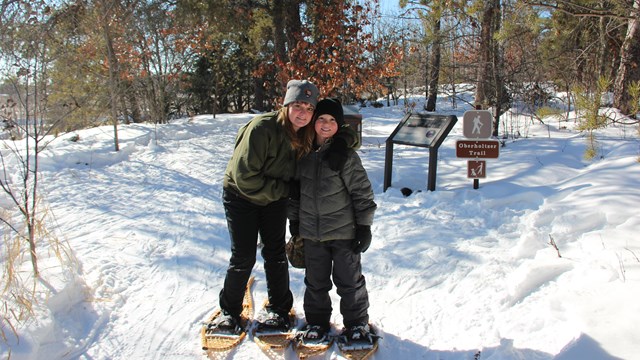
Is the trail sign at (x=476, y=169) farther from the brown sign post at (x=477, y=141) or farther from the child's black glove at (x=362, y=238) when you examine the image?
the child's black glove at (x=362, y=238)

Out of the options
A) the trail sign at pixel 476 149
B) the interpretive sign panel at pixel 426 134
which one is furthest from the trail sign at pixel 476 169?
the interpretive sign panel at pixel 426 134

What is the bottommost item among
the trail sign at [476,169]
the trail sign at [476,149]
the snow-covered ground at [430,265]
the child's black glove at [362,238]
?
the snow-covered ground at [430,265]

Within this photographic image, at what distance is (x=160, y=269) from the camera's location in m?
4.09

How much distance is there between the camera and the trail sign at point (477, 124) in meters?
5.24

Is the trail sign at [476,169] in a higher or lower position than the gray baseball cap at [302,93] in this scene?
lower

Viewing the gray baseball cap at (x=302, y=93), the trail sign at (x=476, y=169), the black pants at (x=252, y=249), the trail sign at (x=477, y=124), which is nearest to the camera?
the gray baseball cap at (x=302, y=93)

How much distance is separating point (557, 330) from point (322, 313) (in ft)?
4.87

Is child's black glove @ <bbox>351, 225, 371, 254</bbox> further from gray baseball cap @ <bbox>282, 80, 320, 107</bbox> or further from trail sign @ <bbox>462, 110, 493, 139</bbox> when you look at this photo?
trail sign @ <bbox>462, 110, 493, 139</bbox>

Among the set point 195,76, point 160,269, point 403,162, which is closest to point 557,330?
point 160,269

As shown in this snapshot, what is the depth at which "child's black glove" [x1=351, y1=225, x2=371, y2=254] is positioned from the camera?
269cm

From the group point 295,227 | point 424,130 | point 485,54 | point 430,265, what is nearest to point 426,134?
point 424,130

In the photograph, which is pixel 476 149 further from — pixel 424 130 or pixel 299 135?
pixel 299 135

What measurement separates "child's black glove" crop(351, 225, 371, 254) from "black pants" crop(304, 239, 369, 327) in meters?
0.07

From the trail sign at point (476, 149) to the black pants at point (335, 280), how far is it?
3105 millimetres
